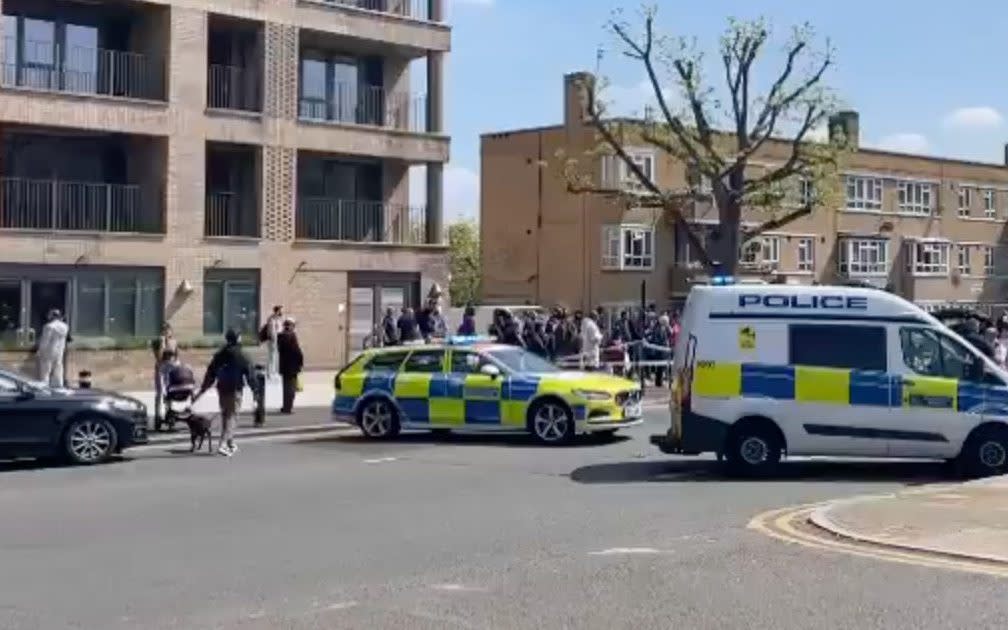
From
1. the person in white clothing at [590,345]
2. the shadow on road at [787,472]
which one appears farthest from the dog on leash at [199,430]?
the person in white clothing at [590,345]

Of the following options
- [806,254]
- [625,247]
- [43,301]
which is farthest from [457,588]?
[806,254]

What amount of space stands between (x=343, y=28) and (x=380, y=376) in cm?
1778

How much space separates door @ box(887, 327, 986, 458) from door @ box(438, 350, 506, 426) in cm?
582

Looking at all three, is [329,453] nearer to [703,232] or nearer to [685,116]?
[685,116]

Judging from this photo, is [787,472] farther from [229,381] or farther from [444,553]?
[229,381]

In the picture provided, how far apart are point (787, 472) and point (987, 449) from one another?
7.07ft

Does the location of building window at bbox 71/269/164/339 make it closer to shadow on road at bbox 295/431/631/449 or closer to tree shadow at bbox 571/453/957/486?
shadow on road at bbox 295/431/631/449

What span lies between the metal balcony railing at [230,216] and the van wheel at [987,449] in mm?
22415

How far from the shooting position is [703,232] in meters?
56.9

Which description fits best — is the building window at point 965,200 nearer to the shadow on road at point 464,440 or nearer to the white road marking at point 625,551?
the shadow on road at point 464,440

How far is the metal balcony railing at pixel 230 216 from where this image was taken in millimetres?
35219

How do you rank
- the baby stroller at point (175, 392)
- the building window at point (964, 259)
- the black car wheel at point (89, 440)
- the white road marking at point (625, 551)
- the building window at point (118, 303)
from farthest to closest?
1. the building window at point (964, 259)
2. the building window at point (118, 303)
3. the baby stroller at point (175, 392)
4. the black car wheel at point (89, 440)
5. the white road marking at point (625, 551)

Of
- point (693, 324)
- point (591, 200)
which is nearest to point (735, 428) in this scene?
point (693, 324)

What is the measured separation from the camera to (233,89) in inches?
1389
